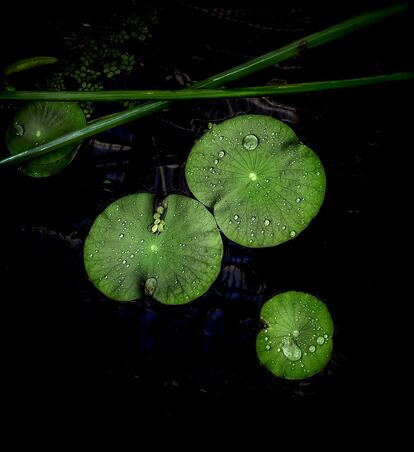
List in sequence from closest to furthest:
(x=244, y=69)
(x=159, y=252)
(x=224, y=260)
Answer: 1. (x=244, y=69)
2. (x=159, y=252)
3. (x=224, y=260)

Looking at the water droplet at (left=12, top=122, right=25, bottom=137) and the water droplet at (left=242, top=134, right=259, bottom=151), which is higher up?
the water droplet at (left=12, top=122, right=25, bottom=137)

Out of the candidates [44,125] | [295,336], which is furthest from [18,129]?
[295,336]

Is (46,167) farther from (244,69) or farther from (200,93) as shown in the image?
(244,69)

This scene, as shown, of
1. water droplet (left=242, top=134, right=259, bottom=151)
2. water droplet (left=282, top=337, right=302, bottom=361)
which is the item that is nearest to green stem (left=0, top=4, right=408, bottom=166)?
water droplet (left=242, top=134, right=259, bottom=151)

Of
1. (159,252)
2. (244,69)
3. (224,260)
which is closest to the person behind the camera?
(244,69)

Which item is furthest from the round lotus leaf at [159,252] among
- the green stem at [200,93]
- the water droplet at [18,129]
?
the water droplet at [18,129]

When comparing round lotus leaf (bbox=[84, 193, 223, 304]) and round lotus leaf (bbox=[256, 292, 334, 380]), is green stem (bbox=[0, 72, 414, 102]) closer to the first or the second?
round lotus leaf (bbox=[84, 193, 223, 304])

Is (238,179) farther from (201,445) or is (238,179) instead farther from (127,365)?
(201,445)
